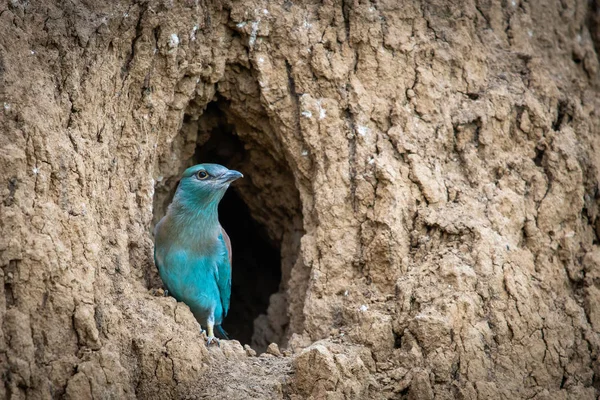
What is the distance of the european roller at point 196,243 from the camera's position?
6.67m

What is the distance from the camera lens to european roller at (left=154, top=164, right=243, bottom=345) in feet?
21.9

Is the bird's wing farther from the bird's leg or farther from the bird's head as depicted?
the bird's head

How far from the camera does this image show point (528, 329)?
601 cm

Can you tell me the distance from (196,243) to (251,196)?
149cm

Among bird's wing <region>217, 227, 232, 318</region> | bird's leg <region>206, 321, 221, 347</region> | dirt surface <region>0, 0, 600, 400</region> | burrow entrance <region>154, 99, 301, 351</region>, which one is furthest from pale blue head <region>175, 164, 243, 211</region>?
bird's leg <region>206, 321, 221, 347</region>

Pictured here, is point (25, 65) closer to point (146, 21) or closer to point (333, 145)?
point (146, 21)

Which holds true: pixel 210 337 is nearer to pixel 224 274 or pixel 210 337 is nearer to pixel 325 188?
pixel 224 274

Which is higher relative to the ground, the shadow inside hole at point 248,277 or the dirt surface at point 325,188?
the dirt surface at point 325,188

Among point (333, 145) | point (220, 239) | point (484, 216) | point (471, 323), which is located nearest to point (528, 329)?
point (471, 323)

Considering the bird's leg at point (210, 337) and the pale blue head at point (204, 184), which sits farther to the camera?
the pale blue head at point (204, 184)

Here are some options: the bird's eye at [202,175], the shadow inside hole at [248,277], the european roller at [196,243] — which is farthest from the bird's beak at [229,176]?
the shadow inside hole at [248,277]

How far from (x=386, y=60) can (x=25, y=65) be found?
316cm

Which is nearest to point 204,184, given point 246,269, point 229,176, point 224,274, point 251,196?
point 229,176

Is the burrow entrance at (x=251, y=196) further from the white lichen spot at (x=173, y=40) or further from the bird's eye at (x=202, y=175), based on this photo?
the white lichen spot at (x=173, y=40)
